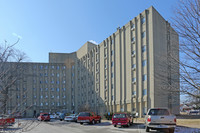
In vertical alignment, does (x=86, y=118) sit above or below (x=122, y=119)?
below

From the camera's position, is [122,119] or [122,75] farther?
[122,75]

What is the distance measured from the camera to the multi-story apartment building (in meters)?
18.9

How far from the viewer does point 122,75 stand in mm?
44594

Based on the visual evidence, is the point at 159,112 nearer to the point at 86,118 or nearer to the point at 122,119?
the point at 122,119

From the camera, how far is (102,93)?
5425 centimetres

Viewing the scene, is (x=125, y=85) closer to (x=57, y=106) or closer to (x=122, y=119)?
(x=122, y=119)

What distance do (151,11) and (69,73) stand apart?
4844 cm

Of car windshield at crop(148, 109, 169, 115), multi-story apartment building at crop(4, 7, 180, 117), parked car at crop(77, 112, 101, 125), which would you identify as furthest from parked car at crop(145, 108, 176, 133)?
parked car at crop(77, 112, 101, 125)

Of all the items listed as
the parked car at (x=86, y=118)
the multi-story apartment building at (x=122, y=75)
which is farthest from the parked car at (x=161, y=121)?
the parked car at (x=86, y=118)

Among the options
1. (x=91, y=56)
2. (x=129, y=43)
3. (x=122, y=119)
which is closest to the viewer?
(x=122, y=119)

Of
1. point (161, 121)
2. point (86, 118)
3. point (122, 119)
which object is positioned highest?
point (161, 121)

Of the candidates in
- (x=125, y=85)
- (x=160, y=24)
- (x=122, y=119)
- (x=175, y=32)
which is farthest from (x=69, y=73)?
(x=175, y=32)

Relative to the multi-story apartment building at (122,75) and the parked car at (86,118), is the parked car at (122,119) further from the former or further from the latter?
the parked car at (86,118)

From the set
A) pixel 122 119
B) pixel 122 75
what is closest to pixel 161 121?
pixel 122 119
